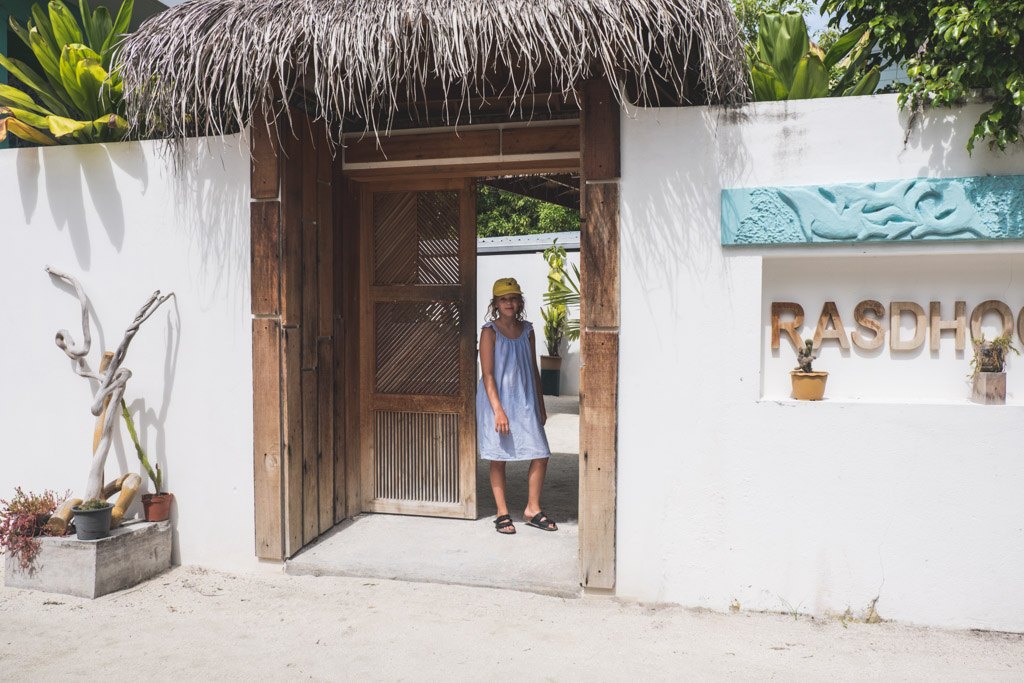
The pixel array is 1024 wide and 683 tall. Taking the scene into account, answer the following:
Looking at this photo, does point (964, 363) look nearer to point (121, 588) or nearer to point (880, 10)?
point (880, 10)

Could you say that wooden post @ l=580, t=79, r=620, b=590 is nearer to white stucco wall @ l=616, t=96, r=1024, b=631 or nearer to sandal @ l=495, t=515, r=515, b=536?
white stucco wall @ l=616, t=96, r=1024, b=631

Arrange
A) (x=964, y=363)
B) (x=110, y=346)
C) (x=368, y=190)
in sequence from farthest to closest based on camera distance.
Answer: (x=368, y=190)
(x=110, y=346)
(x=964, y=363)

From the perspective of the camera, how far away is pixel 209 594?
4.04m

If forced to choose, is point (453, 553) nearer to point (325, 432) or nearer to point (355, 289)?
point (325, 432)

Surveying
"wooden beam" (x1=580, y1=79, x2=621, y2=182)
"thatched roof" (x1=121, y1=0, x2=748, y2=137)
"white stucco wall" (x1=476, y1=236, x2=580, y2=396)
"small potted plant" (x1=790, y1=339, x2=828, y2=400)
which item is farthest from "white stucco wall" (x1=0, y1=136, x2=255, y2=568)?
"white stucco wall" (x1=476, y1=236, x2=580, y2=396)

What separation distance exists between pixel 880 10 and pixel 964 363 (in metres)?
1.74

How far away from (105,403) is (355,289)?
158 centimetres

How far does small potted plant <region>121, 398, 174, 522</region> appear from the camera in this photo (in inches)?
170

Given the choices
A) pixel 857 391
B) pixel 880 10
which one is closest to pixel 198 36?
pixel 880 10

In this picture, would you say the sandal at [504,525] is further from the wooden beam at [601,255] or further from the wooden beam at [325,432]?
the wooden beam at [601,255]

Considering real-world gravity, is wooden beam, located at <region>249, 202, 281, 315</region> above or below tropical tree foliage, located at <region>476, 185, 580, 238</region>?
below

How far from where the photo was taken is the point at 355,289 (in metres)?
5.05

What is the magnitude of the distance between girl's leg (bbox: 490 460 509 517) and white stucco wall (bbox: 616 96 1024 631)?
1100 millimetres

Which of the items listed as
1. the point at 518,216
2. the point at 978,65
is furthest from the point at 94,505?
the point at 518,216
